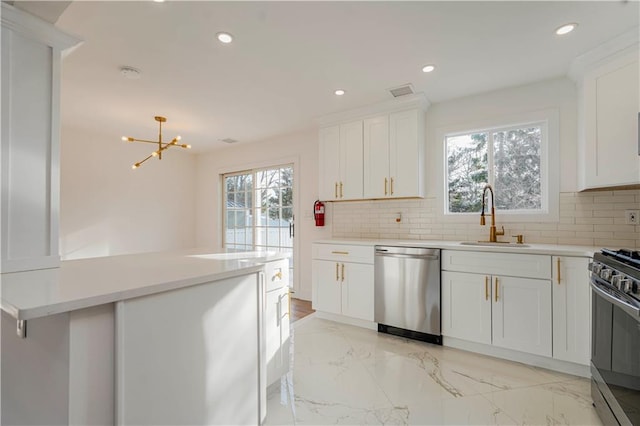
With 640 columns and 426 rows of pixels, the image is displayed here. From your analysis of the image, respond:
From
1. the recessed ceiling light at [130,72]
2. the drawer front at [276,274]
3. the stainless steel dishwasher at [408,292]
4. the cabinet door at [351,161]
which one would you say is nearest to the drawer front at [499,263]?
the stainless steel dishwasher at [408,292]

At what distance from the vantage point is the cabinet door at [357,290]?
3.02 meters

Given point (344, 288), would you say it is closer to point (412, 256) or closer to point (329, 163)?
point (412, 256)

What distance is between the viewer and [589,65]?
229cm

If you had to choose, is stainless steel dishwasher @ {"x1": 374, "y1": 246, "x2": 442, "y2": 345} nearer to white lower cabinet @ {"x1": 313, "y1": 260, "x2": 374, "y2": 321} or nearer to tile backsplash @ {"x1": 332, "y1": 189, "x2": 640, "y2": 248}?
white lower cabinet @ {"x1": 313, "y1": 260, "x2": 374, "y2": 321}

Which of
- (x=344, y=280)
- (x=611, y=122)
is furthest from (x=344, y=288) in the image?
(x=611, y=122)

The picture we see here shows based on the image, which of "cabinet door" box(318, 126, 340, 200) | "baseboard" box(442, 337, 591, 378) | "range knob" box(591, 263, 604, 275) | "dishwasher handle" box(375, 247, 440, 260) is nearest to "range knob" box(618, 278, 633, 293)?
"range knob" box(591, 263, 604, 275)

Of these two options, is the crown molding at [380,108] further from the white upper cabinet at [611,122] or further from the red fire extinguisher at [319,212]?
the white upper cabinet at [611,122]

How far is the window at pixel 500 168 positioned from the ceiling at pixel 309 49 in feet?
1.58

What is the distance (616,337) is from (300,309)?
299 centimetres

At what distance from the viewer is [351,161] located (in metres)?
3.51

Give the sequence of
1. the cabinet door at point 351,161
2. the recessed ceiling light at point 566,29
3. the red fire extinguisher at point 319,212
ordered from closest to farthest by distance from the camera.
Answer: the recessed ceiling light at point 566,29 < the cabinet door at point 351,161 < the red fire extinguisher at point 319,212

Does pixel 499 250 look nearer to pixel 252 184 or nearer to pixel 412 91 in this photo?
pixel 412 91

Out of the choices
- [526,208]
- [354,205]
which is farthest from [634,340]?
[354,205]

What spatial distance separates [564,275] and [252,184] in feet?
14.1
